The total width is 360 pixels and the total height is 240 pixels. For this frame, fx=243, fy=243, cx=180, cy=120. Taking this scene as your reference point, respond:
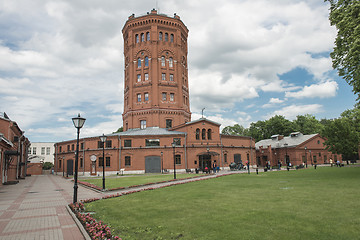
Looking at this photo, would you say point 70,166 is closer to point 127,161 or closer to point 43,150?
point 127,161

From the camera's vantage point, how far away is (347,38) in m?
17.3

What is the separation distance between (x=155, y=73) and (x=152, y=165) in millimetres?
18028

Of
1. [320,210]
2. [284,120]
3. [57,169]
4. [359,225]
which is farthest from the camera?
[284,120]

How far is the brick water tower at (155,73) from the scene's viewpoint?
47.0 meters

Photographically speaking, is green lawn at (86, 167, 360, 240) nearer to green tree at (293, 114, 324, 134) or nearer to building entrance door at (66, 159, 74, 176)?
building entrance door at (66, 159, 74, 176)

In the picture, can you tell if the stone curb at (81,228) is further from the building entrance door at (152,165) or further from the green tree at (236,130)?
the green tree at (236,130)

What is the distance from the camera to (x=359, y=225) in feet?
23.0

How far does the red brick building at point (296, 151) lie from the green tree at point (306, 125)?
13.9 m

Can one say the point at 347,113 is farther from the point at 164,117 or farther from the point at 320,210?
the point at 320,210

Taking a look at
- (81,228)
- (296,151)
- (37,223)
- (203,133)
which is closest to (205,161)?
(203,133)

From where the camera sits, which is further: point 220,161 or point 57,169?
point 57,169

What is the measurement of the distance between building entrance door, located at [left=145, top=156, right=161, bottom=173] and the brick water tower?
7.43m

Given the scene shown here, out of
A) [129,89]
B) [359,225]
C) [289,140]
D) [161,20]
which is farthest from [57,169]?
[359,225]

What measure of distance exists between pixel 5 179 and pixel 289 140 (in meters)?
54.6
